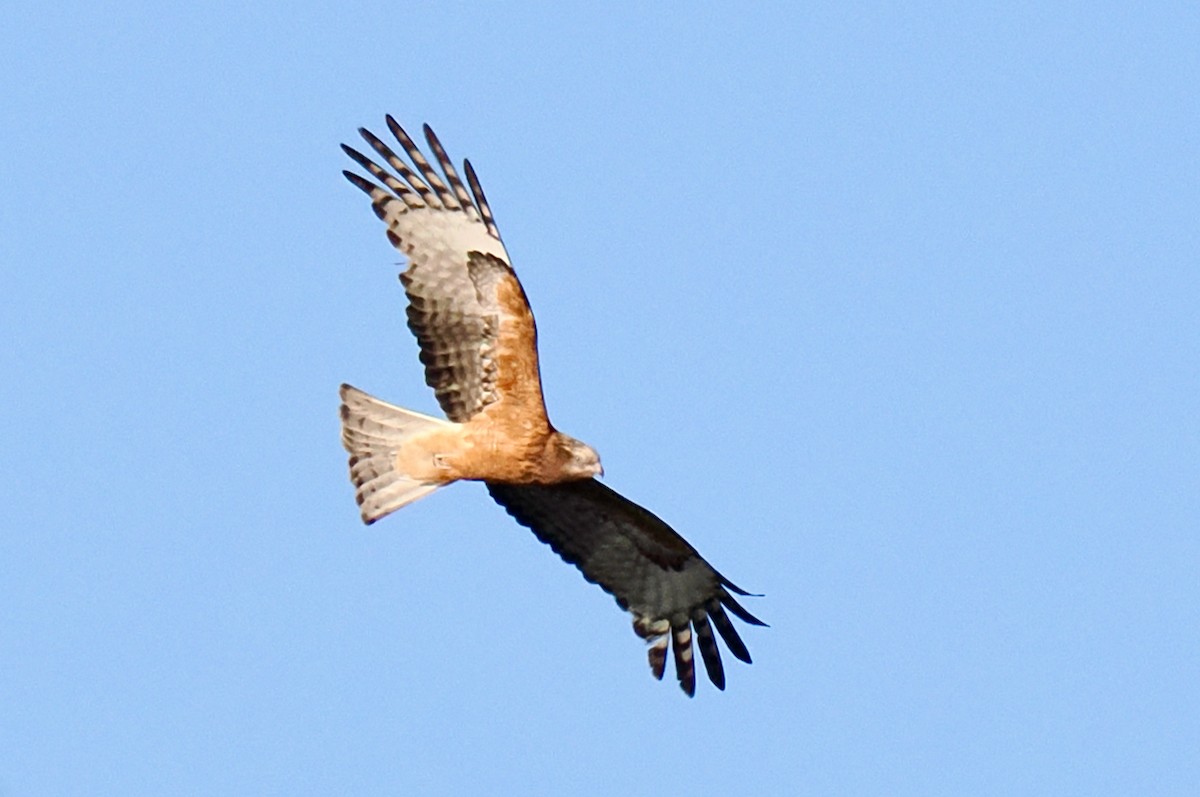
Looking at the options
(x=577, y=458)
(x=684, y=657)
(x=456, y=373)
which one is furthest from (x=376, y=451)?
(x=684, y=657)

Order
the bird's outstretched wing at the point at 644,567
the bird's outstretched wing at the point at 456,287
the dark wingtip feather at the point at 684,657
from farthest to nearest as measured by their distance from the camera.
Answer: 1. the dark wingtip feather at the point at 684,657
2. the bird's outstretched wing at the point at 644,567
3. the bird's outstretched wing at the point at 456,287

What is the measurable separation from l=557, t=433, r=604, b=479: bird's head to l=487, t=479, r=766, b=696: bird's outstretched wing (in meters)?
0.96

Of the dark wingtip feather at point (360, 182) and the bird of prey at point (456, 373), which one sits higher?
the dark wingtip feather at point (360, 182)

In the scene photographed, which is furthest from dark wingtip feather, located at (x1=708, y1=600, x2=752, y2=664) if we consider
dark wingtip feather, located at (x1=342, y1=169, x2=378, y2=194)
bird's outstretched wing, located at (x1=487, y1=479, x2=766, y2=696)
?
dark wingtip feather, located at (x1=342, y1=169, x2=378, y2=194)

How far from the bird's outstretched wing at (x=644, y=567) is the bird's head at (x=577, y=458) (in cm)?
96

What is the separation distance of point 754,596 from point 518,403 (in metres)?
2.30

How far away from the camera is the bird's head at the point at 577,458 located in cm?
1123

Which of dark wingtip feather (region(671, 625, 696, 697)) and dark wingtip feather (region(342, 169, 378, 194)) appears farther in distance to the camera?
dark wingtip feather (region(671, 625, 696, 697))

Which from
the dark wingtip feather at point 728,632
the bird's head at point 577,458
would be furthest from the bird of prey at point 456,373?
the dark wingtip feather at point 728,632

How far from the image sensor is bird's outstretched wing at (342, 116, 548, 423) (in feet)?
36.4

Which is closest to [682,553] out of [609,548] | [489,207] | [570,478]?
[609,548]

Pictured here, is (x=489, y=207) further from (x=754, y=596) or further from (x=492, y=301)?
(x=754, y=596)

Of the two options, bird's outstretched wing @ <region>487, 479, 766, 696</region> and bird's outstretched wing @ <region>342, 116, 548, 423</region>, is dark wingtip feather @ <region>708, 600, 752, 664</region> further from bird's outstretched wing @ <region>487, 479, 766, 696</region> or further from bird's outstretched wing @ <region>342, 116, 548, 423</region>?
bird's outstretched wing @ <region>342, 116, 548, 423</region>

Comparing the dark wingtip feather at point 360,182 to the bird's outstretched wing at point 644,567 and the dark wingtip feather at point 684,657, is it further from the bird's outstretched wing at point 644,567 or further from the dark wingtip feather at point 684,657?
the dark wingtip feather at point 684,657
